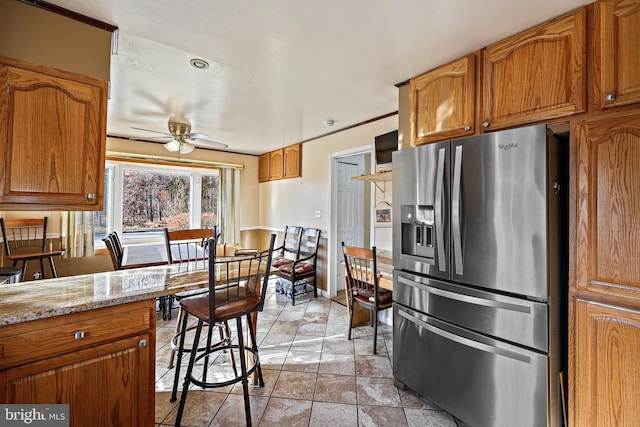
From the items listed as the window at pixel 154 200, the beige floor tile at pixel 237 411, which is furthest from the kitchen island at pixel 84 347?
the window at pixel 154 200

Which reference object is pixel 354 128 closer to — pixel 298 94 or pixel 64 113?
pixel 298 94

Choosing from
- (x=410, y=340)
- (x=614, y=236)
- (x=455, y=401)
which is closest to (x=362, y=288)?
Result: (x=410, y=340)

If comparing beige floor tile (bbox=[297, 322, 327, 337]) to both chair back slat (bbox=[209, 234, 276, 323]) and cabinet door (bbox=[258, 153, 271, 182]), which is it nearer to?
chair back slat (bbox=[209, 234, 276, 323])

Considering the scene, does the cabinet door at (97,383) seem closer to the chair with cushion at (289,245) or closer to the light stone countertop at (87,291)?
the light stone countertop at (87,291)

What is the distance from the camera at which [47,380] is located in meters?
1.20

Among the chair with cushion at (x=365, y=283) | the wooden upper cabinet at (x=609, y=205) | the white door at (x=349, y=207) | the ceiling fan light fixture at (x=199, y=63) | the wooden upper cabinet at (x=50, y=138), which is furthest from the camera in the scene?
the white door at (x=349, y=207)

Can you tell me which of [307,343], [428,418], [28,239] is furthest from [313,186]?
[28,239]

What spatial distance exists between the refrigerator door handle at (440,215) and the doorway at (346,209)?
218 centimetres

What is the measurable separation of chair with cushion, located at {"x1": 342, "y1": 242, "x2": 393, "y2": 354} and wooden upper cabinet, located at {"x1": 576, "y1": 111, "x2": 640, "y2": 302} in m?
1.38

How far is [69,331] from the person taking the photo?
49.2 inches

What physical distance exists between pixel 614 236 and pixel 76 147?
2674 millimetres

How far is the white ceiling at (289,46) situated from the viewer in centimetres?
149

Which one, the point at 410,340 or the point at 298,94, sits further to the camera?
the point at 298,94

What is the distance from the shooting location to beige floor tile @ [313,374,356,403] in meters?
1.99
